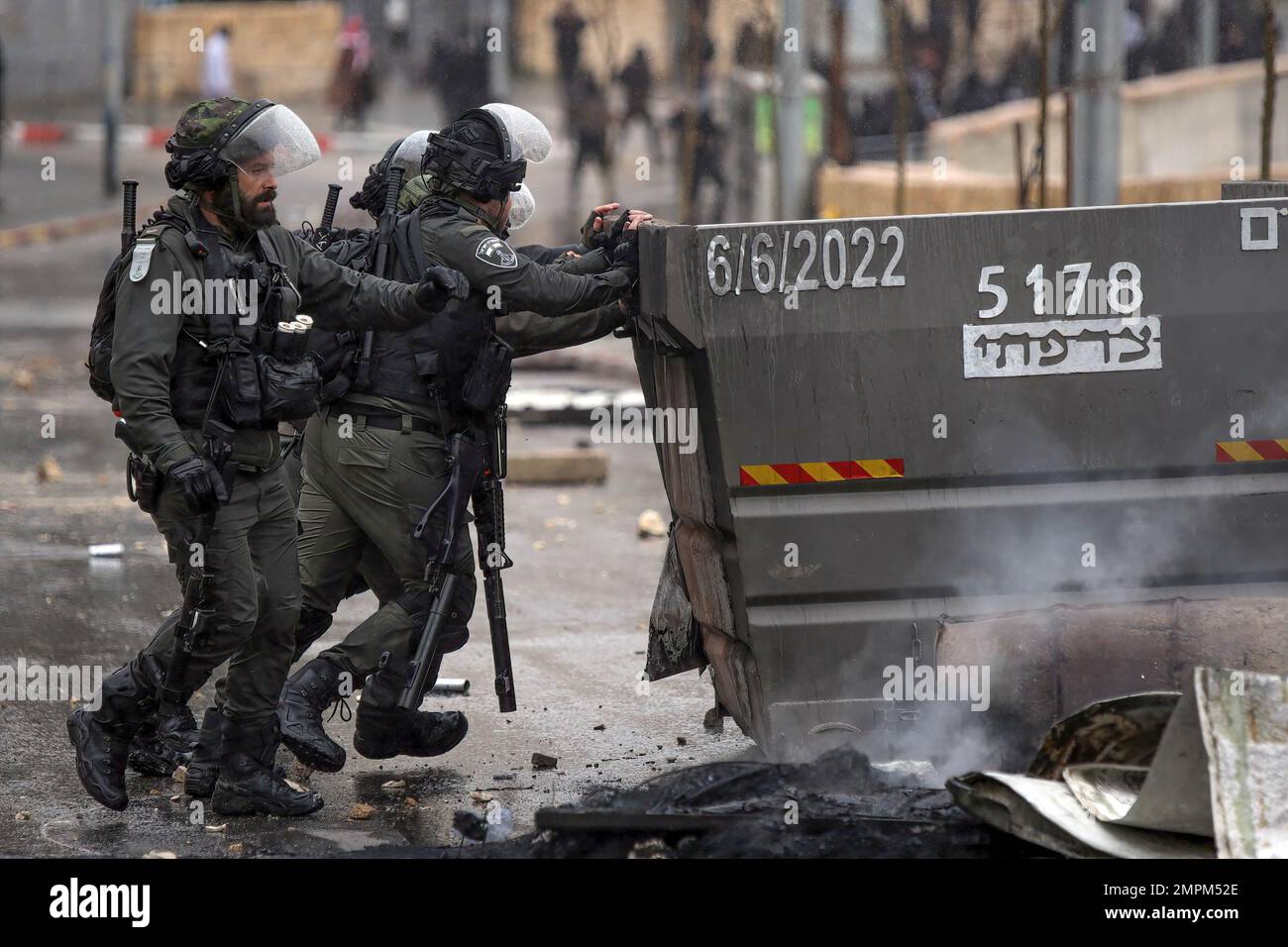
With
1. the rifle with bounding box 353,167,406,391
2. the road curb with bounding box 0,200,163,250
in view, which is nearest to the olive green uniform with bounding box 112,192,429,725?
the rifle with bounding box 353,167,406,391

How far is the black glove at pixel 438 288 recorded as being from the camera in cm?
508

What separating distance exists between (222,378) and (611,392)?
8604 mm

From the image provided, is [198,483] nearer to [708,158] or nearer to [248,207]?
[248,207]

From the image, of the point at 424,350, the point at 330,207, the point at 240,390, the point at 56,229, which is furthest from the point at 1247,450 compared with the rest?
the point at 56,229

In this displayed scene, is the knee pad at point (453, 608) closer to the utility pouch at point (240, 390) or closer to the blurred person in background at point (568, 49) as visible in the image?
the utility pouch at point (240, 390)

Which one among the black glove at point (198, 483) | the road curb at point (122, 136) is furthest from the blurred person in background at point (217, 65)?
the black glove at point (198, 483)

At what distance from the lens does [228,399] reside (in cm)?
510

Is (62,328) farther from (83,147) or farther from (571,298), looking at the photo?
(83,147)

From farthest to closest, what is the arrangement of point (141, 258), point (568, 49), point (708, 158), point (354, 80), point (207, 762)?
point (354, 80) → point (568, 49) → point (708, 158) → point (207, 762) → point (141, 258)

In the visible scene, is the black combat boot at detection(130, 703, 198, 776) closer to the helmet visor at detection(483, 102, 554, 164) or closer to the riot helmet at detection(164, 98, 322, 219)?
the riot helmet at detection(164, 98, 322, 219)

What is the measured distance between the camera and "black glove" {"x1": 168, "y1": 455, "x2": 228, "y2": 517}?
487cm

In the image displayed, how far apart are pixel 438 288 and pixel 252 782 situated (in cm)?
158
